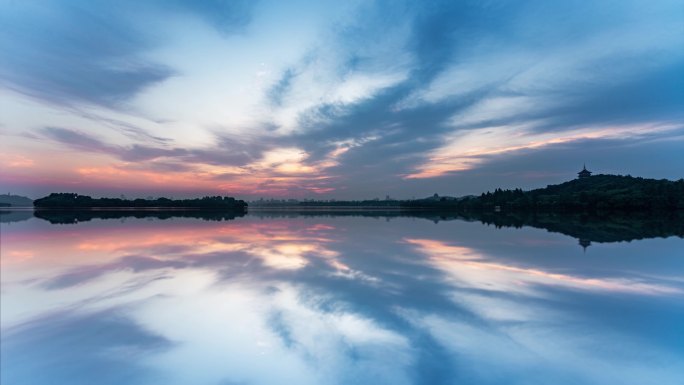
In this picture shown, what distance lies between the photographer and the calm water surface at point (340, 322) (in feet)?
20.2

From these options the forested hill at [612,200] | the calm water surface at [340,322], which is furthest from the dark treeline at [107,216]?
the forested hill at [612,200]

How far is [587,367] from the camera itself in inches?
249

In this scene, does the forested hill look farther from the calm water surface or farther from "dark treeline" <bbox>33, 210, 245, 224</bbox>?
the calm water surface

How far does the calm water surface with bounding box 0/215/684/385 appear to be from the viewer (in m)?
6.14

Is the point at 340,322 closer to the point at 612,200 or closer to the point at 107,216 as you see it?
the point at 107,216

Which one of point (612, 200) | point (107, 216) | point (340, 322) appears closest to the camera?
point (340, 322)

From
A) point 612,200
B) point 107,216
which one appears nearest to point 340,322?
point 107,216

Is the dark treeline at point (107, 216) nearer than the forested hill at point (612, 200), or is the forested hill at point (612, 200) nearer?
the dark treeline at point (107, 216)

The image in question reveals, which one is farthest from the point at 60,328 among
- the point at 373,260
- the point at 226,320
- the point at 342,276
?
the point at 373,260

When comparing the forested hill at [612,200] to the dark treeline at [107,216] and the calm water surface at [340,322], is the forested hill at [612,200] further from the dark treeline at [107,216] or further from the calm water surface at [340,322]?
the calm water surface at [340,322]

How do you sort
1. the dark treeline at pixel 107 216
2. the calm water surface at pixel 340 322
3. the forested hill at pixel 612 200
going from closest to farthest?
1. the calm water surface at pixel 340 322
2. the dark treeline at pixel 107 216
3. the forested hill at pixel 612 200

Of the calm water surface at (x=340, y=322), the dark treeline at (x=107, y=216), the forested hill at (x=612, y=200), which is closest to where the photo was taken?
the calm water surface at (x=340, y=322)

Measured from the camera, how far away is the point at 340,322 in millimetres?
8438

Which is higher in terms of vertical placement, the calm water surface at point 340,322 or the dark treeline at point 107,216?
the dark treeline at point 107,216
